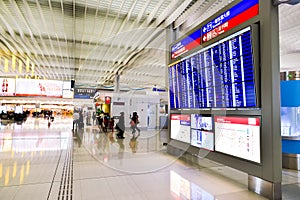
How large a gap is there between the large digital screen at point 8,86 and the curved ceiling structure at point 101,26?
421 centimetres

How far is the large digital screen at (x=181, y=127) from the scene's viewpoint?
5062mm

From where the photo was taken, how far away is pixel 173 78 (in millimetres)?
5688

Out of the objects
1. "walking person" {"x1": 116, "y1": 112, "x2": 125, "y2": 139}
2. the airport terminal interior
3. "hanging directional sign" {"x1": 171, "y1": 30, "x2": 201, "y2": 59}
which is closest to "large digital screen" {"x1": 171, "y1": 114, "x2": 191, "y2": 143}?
the airport terminal interior

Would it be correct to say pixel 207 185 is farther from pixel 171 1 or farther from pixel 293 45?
pixel 293 45

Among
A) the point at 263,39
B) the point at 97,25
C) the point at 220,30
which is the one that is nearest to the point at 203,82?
the point at 220,30

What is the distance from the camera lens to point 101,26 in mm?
8109

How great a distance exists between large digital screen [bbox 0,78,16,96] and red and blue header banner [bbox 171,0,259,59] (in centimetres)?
1553

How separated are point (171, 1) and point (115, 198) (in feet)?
18.5

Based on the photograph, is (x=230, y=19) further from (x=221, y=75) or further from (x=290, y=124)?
(x=290, y=124)

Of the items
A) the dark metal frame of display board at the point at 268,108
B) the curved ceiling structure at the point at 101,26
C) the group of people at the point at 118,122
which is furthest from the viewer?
the group of people at the point at 118,122

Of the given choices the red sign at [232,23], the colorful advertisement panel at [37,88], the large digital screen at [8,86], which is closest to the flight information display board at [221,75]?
the red sign at [232,23]

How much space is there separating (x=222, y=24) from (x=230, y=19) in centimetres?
22

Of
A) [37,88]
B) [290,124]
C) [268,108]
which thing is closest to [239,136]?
[268,108]

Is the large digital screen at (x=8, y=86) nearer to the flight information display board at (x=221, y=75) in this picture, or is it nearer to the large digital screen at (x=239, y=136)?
the flight information display board at (x=221, y=75)
